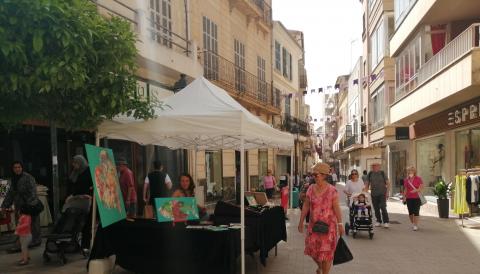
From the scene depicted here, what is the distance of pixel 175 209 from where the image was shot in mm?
6848

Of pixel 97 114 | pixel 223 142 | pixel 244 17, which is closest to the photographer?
pixel 97 114

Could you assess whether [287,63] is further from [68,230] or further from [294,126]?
[68,230]

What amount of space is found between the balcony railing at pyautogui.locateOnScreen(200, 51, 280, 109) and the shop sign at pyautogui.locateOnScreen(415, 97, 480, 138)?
7588 millimetres

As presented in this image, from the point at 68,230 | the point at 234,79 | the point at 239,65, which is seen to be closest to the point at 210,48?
the point at 234,79

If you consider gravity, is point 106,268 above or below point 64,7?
below

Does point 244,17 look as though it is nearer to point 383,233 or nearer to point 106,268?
point 383,233

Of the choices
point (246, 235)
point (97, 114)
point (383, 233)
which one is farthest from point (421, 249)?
point (97, 114)

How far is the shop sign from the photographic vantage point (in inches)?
556

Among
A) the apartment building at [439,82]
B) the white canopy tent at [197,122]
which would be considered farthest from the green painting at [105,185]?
the apartment building at [439,82]

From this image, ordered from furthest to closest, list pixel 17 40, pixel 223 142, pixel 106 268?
pixel 223 142, pixel 106 268, pixel 17 40

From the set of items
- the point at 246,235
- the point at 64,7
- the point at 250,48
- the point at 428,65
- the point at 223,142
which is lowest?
the point at 246,235

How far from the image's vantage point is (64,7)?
15.2 ft

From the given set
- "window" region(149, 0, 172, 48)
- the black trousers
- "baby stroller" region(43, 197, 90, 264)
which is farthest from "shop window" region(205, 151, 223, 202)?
"baby stroller" region(43, 197, 90, 264)

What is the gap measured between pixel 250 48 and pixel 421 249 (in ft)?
52.6
